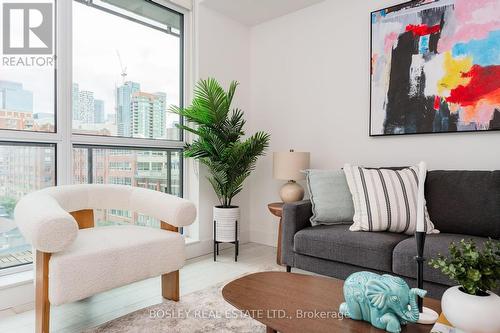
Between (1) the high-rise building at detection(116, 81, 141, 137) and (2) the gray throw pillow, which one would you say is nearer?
(2) the gray throw pillow

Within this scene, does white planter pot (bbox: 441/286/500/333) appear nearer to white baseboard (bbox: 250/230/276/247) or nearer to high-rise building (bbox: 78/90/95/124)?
high-rise building (bbox: 78/90/95/124)

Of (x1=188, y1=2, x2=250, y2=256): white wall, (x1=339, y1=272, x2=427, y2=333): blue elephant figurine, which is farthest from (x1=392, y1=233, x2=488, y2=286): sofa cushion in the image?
(x1=188, y1=2, x2=250, y2=256): white wall

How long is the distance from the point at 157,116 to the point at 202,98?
0.49 meters

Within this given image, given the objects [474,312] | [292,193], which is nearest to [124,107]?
[292,193]

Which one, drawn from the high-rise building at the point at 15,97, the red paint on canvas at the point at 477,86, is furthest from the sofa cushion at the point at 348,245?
the high-rise building at the point at 15,97

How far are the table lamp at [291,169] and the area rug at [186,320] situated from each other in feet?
3.89

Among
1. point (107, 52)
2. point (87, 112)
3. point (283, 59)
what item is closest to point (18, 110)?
point (87, 112)

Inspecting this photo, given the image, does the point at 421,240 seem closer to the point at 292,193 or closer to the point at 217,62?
the point at 292,193

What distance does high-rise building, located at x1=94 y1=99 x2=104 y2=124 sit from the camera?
268cm

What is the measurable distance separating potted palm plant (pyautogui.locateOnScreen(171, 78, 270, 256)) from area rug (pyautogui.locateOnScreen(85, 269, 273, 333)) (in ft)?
3.41

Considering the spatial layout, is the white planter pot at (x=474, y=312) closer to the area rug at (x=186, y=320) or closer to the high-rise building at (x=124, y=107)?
the area rug at (x=186, y=320)

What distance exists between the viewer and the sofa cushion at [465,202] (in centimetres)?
205

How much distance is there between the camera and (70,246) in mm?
1664

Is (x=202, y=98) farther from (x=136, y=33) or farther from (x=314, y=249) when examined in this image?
(x=314, y=249)
